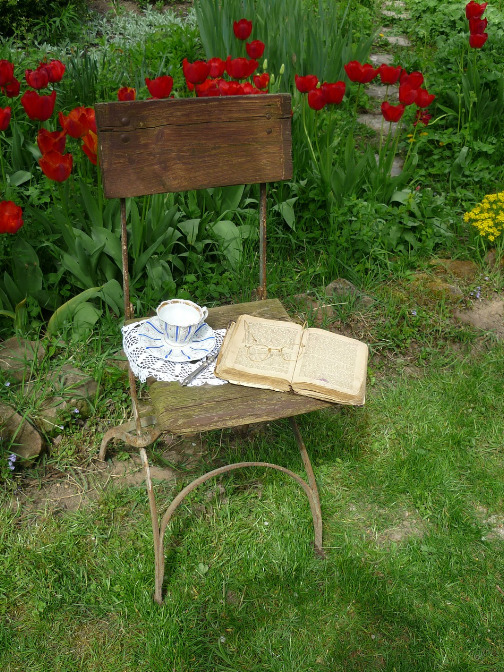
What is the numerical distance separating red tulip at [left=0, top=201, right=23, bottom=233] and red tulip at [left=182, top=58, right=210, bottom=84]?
0.87 m

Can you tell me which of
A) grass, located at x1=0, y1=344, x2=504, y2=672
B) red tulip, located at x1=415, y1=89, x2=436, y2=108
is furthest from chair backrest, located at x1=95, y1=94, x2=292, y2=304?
red tulip, located at x1=415, y1=89, x2=436, y2=108

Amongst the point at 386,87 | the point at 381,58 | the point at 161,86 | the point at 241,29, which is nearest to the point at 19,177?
the point at 161,86

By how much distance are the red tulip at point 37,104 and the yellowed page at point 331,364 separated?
4.16 ft

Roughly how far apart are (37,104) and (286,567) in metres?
1.81

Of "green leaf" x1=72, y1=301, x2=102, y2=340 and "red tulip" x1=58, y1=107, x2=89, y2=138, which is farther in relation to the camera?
"green leaf" x1=72, y1=301, x2=102, y2=340


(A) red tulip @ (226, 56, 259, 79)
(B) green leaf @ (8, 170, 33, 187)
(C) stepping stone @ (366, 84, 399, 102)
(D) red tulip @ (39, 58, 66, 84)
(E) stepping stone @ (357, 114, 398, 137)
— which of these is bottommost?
(E) stepping stone @ (357, 114, 398, 137)

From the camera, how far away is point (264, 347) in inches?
79.2

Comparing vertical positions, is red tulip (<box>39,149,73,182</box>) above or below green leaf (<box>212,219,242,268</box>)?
above

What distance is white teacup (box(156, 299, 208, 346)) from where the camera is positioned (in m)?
1.98

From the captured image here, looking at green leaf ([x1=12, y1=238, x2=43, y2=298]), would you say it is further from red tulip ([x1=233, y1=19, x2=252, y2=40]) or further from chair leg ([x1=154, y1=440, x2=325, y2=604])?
red tulip ([x1=233, y1=19, x2=252, y2=40])

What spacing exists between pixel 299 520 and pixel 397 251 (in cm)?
157

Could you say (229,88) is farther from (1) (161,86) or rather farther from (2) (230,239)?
(2) (230,239)

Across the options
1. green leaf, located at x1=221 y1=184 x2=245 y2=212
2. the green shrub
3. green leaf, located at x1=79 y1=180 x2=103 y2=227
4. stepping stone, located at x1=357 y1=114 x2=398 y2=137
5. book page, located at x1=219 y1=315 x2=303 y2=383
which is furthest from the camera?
the green shrub

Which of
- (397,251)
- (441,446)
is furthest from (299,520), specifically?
(397,251)
